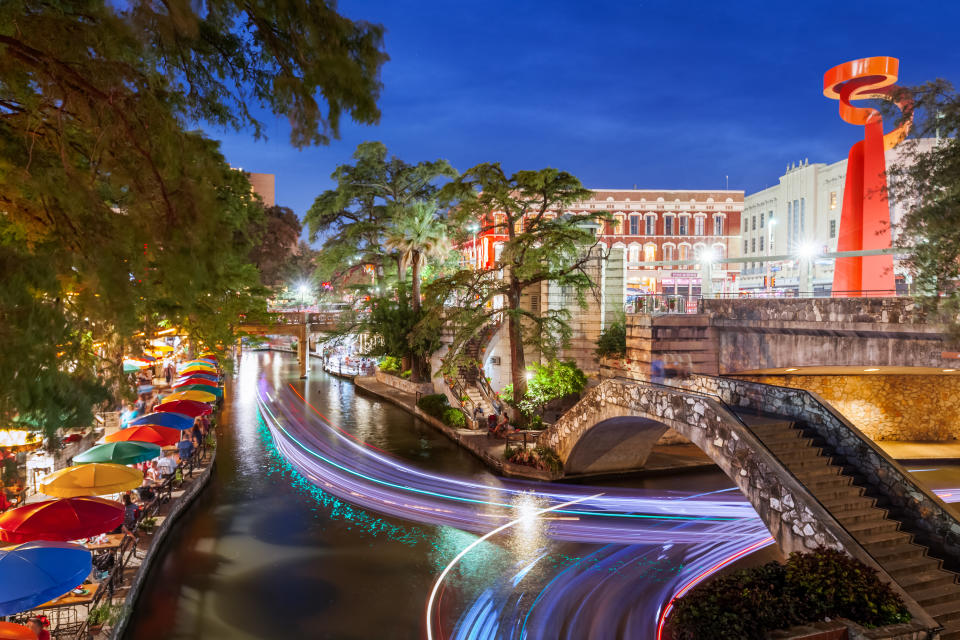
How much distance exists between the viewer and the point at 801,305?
61.7 ft

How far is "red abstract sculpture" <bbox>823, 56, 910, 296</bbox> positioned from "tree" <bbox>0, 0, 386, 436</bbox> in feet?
80.8

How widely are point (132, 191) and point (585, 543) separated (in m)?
12.0

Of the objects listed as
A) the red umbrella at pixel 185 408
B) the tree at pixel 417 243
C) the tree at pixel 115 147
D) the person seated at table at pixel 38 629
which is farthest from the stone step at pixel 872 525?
the tree at pixel 417 243

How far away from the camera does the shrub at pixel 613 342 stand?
86.1 feet

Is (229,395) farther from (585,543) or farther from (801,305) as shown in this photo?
(801,305)

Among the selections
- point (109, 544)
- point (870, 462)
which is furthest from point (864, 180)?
point (109, 544)

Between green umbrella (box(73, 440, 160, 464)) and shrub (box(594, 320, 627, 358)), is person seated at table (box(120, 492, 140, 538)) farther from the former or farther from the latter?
shrub (box(594, 320, 627, 358))

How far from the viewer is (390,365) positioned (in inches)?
1689

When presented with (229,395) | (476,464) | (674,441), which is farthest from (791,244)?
(229,395)

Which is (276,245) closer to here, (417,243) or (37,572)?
(417,243)

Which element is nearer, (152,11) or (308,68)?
(152,11)

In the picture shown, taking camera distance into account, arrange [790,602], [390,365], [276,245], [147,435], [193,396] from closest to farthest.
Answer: [790,602]
[147,435]
[193,396]
[390,365]
[276,245]

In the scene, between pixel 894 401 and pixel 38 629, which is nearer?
pixel 38 629

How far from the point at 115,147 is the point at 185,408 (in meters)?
15.3
